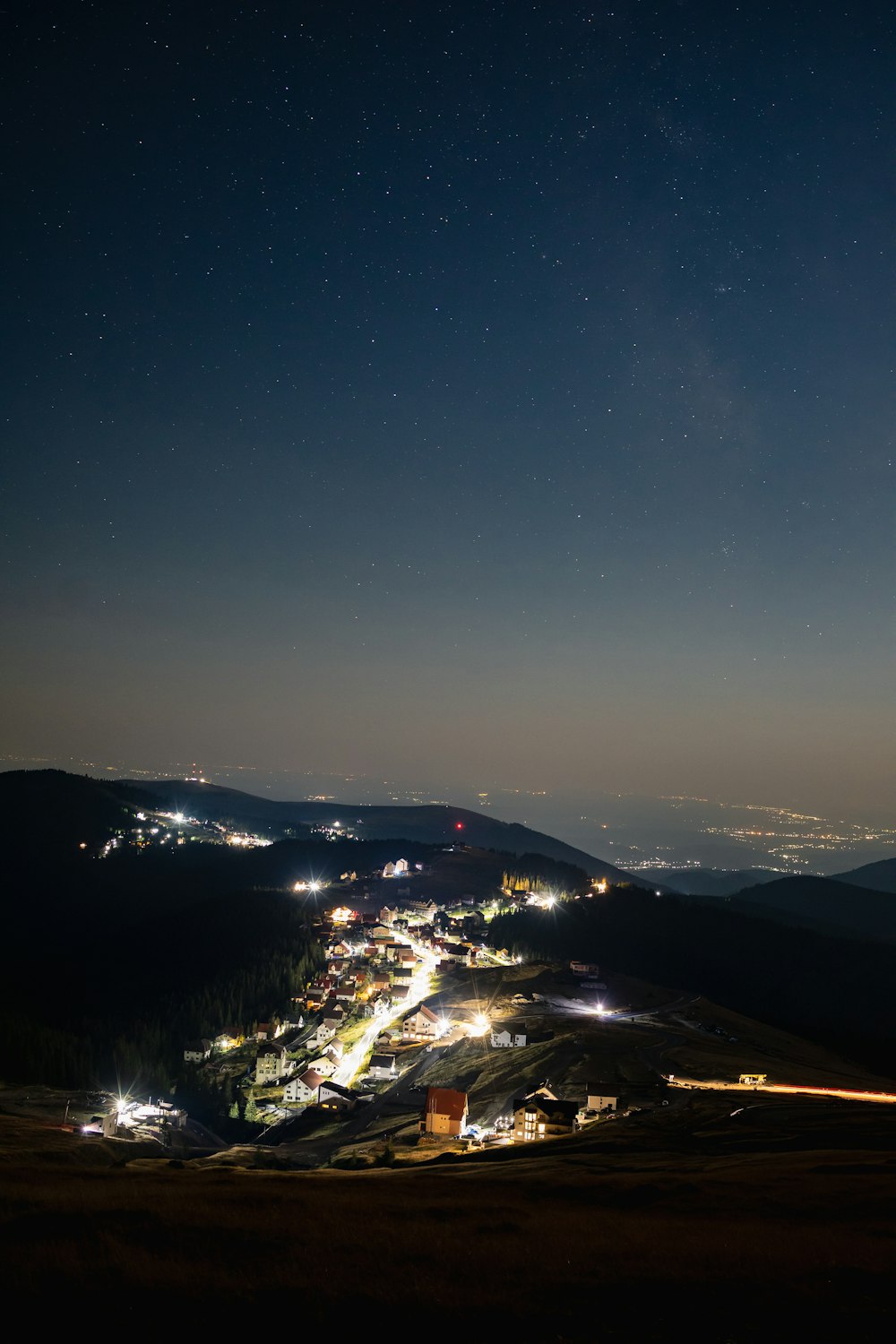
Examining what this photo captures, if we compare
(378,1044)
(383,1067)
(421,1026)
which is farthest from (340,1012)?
(383,1067)

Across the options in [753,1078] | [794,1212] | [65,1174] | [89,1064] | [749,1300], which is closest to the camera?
[749,1300]

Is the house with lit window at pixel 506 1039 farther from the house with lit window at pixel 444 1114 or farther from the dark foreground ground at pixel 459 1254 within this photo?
the dark foreground ground at pixel 459 1254

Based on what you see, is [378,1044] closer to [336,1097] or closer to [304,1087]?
[304,1087]

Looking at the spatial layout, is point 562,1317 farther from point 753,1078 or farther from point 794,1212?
point 753,1078

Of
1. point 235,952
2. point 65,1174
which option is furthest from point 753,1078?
point 235,952

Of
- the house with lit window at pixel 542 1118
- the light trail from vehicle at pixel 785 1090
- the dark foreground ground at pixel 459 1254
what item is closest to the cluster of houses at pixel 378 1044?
the house with lit window at pixel 542 1118

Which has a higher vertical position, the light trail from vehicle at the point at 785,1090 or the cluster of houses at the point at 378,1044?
the light trail from vehicle at the point at 785,1090

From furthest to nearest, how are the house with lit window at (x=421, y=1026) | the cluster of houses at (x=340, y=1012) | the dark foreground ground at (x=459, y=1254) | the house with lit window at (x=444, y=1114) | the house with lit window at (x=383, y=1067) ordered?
1. the house with lit window at (x=421, y=1026)
2. the cluster of houses at (x=340, y=1012)
3. the house with lit window at (x=383, y=1067)
4. the house with lit window at (x=444, y=1114)
5. the dark foreground ground at (x=459, y=1254)

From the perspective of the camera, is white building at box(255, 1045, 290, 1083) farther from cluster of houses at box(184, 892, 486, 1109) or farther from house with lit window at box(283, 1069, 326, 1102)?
house with lit window at box(283, 1069, 326, 1102)
